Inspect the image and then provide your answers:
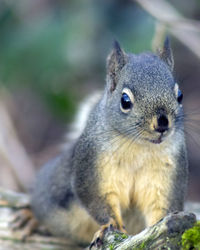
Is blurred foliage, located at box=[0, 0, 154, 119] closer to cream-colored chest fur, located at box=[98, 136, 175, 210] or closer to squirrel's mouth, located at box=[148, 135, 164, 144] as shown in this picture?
cream-colored chest fur, located at box=[98, 136, 175, 210]

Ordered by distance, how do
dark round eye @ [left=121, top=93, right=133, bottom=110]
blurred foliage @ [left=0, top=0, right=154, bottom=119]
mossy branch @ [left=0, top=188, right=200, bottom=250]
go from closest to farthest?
mossy branch @ [left=0, top=188, right=200, bottom=250] < dark round eye @ [left=121, top=93, right=133, bottom=110] < blurred foliage @ [left=0, top=0, right=154, bottom=119]

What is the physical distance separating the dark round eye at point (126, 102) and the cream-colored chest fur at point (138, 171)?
5.9 inches

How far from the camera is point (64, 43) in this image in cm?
391

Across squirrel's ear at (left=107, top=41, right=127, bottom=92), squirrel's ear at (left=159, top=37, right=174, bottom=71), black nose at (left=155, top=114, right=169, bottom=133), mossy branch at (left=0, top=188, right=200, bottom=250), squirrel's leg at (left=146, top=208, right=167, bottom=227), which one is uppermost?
squirrel's ear at (left=159, top=37, right=174, bottom=71)

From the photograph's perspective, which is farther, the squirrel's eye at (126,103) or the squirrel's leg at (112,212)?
the squirrel's leg at (112,212)

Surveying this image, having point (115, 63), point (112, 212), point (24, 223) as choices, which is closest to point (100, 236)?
point (112, 212)

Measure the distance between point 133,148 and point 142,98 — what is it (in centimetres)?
26

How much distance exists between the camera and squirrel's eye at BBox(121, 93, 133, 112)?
6.72 feet

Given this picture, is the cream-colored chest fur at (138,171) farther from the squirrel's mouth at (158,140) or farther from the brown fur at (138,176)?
the squirrel's mouth at (158,140)

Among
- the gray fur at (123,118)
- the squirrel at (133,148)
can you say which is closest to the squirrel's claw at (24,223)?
the gray fur at (123,118)

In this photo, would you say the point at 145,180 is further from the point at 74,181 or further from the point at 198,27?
the point at 198,27

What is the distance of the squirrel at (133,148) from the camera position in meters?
1.98

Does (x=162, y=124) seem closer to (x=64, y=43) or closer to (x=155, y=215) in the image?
(x=155, y=215)

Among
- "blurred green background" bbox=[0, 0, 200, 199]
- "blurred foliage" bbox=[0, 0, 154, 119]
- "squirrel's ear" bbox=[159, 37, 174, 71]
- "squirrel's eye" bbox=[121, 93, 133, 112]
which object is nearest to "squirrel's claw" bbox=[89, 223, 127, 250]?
"squirrel's eye" bbox=[121, 93, 133, 112]
